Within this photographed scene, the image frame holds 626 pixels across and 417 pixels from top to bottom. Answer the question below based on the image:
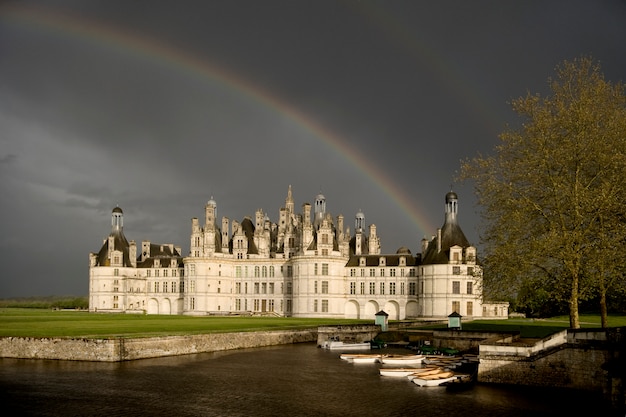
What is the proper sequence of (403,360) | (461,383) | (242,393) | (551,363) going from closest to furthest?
(242,393) < (551,363) < (461,383) < (403,360)

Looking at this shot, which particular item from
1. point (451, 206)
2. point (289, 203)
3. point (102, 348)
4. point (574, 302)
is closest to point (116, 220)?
point (289, 203)

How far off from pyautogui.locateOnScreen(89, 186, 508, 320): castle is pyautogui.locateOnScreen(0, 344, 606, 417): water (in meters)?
44.5

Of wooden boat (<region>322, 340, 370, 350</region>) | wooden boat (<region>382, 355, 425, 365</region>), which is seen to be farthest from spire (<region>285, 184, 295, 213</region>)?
wooden boat (<region>382, 355, 425, 365</region>)

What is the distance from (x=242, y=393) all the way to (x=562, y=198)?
809 inches

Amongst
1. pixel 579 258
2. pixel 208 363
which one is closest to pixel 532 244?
pixel 579 258

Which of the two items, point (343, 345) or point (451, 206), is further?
point (451, 206)

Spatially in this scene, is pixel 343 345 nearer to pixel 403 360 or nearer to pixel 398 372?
pixel 403 360

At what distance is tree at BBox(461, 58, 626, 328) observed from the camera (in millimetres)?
34000

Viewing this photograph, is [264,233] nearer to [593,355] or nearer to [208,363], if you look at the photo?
[208,363]

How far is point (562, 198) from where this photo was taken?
36250 millimetres

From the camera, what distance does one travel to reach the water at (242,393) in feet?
82.7

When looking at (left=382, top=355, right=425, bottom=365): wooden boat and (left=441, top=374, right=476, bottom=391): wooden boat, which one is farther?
(left=382, top=355, right=425, bottom=365): wooden boat

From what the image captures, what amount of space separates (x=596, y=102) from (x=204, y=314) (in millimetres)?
65297

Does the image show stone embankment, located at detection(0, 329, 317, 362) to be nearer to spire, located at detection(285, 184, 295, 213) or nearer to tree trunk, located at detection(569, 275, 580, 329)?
tree trunk, located at detection(569, 275, 580, 329)
